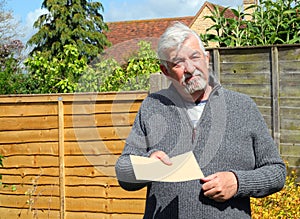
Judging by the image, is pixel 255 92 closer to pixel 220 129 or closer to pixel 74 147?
pixel 74 147

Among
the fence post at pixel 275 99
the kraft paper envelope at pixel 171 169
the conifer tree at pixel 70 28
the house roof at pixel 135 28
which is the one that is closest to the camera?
the kraft paper envelope at pixel 171 169

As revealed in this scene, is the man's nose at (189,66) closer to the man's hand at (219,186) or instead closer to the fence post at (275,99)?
the man's hand at (219,186)

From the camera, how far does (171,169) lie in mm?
2012

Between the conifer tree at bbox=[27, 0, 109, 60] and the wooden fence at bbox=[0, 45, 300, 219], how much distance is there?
14141 mm

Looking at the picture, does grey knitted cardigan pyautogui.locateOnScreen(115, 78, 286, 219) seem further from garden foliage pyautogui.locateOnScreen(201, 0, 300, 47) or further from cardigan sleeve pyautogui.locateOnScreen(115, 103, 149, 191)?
garden foliage pyautogui.locateOnScreen(201, 0, 300, 47)

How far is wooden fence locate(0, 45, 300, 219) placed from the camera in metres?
4.73

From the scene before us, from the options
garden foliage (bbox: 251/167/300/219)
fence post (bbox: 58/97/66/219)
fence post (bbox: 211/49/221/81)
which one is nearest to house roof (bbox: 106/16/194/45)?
fence post (bbox: 58/97/66/219)

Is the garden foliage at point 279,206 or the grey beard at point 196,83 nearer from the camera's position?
the grey beard at point 196,83

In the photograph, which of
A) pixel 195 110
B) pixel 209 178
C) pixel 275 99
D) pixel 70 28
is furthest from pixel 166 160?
pixel 70 28

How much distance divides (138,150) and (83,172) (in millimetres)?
3278

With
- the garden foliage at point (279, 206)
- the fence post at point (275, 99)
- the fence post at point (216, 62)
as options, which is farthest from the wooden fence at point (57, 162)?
the garden foliage at point (279, 206)

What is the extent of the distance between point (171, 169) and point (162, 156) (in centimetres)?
6

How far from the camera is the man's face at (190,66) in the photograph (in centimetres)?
210

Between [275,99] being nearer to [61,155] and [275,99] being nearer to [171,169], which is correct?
[61,155]
